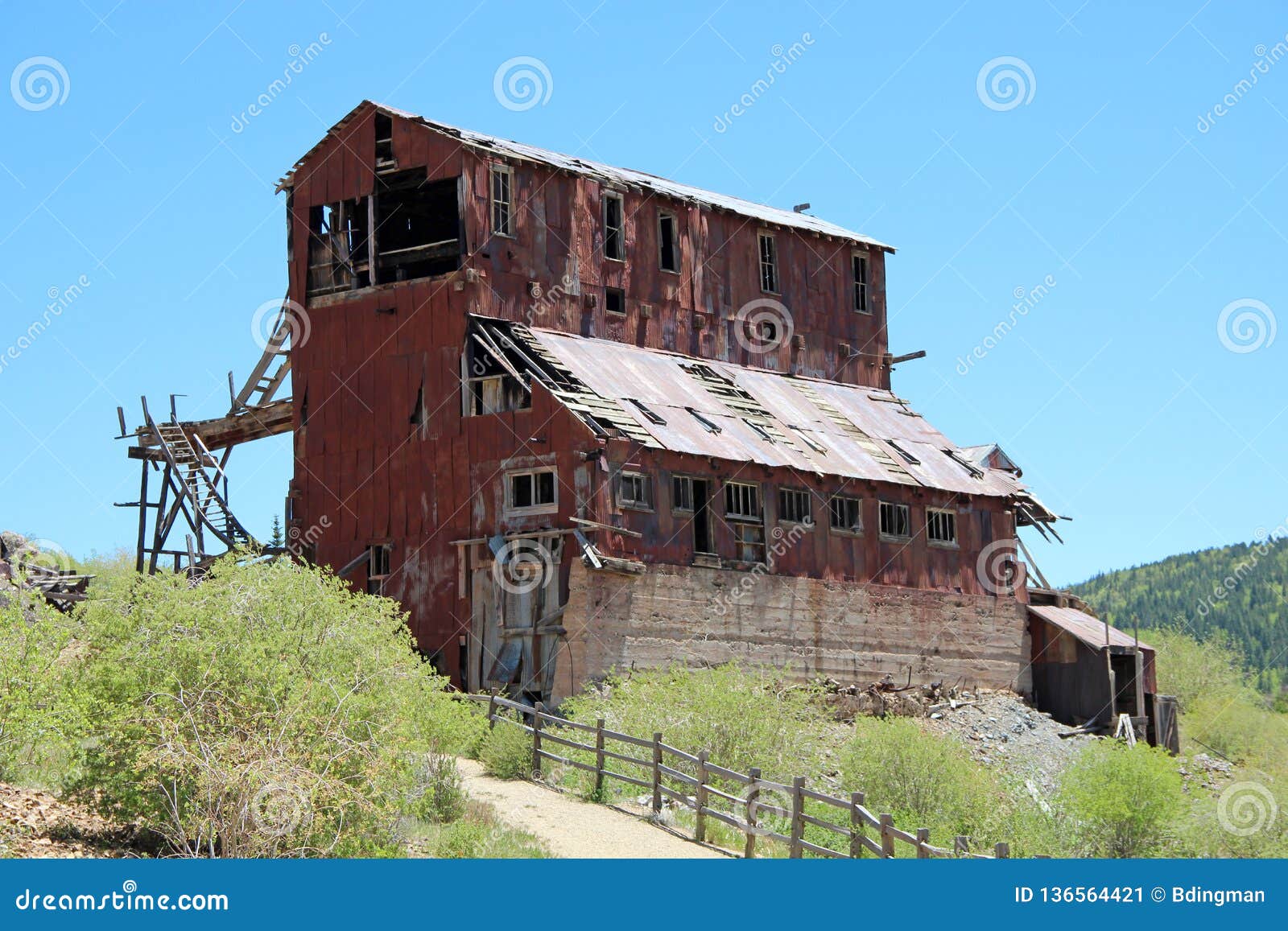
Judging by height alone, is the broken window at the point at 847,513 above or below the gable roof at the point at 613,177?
below

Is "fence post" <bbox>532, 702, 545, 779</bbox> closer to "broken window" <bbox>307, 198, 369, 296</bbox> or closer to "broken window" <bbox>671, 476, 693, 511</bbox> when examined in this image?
"broken window" <bbox>671, 476, 693, 511</bbox>

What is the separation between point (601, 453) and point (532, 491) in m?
1.96

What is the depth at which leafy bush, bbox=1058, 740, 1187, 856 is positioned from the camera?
104 ft

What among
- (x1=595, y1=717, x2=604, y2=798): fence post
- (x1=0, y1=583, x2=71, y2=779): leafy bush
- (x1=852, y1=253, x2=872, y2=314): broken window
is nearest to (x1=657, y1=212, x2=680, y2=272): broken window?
(x1=852, y1=253, x2=872, y2=314): broken window

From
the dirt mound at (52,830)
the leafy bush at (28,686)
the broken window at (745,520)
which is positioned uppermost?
the broken window at (745,520)

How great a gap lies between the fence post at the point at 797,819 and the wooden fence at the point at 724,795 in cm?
1

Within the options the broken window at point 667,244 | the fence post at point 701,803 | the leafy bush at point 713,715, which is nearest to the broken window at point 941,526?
the broken window at point 667,244

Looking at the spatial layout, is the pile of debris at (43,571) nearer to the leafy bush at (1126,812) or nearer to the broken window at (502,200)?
the broken window at (502,200)

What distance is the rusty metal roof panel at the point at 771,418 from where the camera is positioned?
3894 cm

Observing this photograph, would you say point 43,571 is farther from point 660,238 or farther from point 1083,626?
point 1083,626

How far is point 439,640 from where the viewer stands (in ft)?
124

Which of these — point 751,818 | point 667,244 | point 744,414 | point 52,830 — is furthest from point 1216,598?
point 52,830

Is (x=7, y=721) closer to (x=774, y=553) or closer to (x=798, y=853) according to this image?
(x=798, y=853)

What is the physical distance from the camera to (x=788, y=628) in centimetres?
3931
